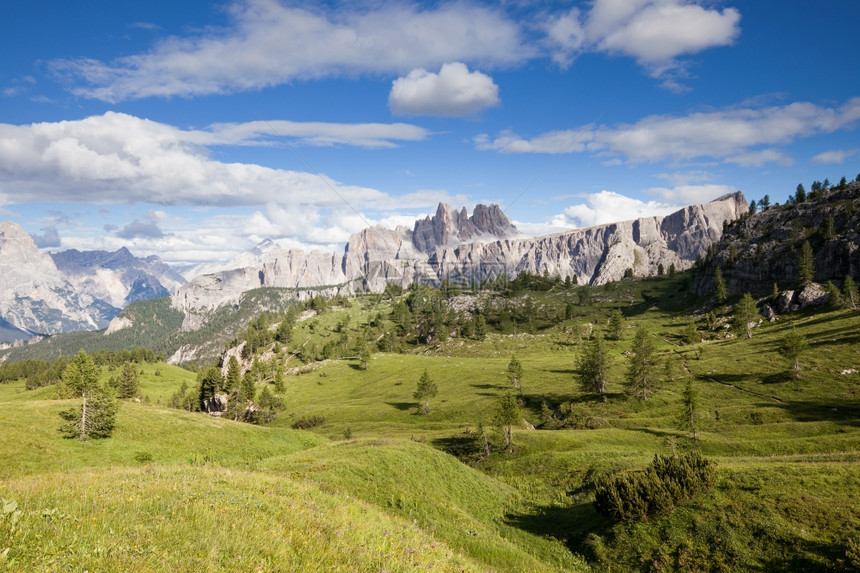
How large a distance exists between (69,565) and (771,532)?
96.0ft

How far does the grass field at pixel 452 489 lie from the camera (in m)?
9.06

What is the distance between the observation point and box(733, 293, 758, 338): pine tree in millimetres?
132750

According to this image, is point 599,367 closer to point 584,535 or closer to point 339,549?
point 584,535

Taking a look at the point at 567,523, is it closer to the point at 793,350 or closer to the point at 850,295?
the point at 793,350

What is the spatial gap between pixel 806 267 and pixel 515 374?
489ft

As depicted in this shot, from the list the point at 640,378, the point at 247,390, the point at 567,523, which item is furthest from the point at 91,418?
the point at 640,378

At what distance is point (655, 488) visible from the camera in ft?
78.0

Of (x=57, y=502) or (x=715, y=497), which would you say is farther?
(x=715, y=497)

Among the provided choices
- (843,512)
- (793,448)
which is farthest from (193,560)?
(793,448)

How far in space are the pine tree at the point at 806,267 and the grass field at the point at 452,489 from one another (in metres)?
82.9

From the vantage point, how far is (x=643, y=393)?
273 feet

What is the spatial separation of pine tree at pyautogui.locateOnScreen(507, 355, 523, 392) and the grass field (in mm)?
8495

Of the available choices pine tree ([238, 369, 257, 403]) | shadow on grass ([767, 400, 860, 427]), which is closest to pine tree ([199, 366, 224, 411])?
pine tree ([238, 369, 257, 403])

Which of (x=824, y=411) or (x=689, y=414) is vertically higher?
(x=689, y=414)
